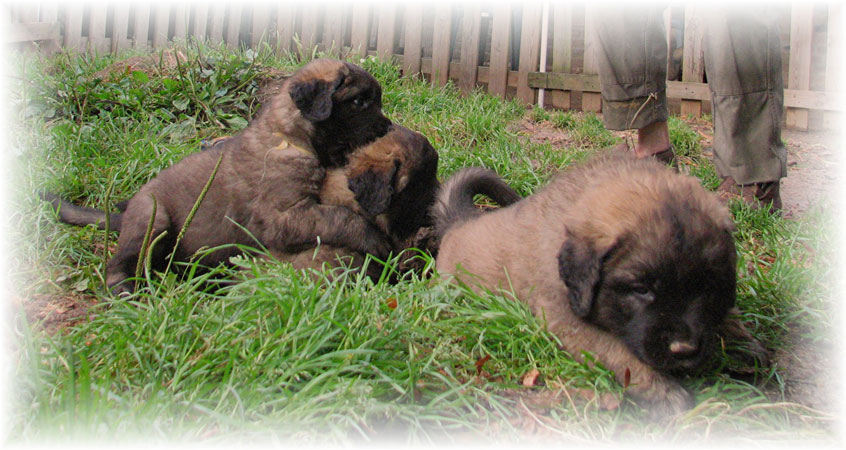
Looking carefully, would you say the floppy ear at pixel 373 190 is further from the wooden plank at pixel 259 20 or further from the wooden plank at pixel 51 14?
the wooden plank at pixel 51 14

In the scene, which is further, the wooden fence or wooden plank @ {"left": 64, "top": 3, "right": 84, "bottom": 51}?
wooden plank @ {"left": 64, "top": 3, "right": 84, "bottom": 51}

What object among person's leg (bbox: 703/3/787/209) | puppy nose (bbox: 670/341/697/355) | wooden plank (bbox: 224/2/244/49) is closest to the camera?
puppy nose (bbox: 670/341/697/355)

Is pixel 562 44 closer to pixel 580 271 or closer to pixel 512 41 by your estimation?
pixel 512 41

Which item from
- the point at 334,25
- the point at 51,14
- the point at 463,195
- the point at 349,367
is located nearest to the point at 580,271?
the point at 349,367

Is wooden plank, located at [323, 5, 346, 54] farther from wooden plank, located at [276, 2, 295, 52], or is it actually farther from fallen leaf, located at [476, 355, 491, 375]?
fallen leaf, located at [476, 355, 491, 375]

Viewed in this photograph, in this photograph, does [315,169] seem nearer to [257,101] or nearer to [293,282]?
[293,282]

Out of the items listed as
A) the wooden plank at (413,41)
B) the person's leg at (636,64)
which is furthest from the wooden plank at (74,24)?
the person's leg at (636,64)

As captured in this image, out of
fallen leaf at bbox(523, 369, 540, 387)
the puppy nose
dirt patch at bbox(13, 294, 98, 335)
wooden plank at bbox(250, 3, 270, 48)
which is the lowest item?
dirt patch at bbox(13, 294, 98, 335)

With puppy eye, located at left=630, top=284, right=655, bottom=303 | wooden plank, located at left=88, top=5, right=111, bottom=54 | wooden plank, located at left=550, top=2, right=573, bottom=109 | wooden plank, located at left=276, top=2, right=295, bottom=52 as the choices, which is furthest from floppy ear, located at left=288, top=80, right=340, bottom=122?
wooden plank, located at left=88, top=5, right=111, bottom=54
